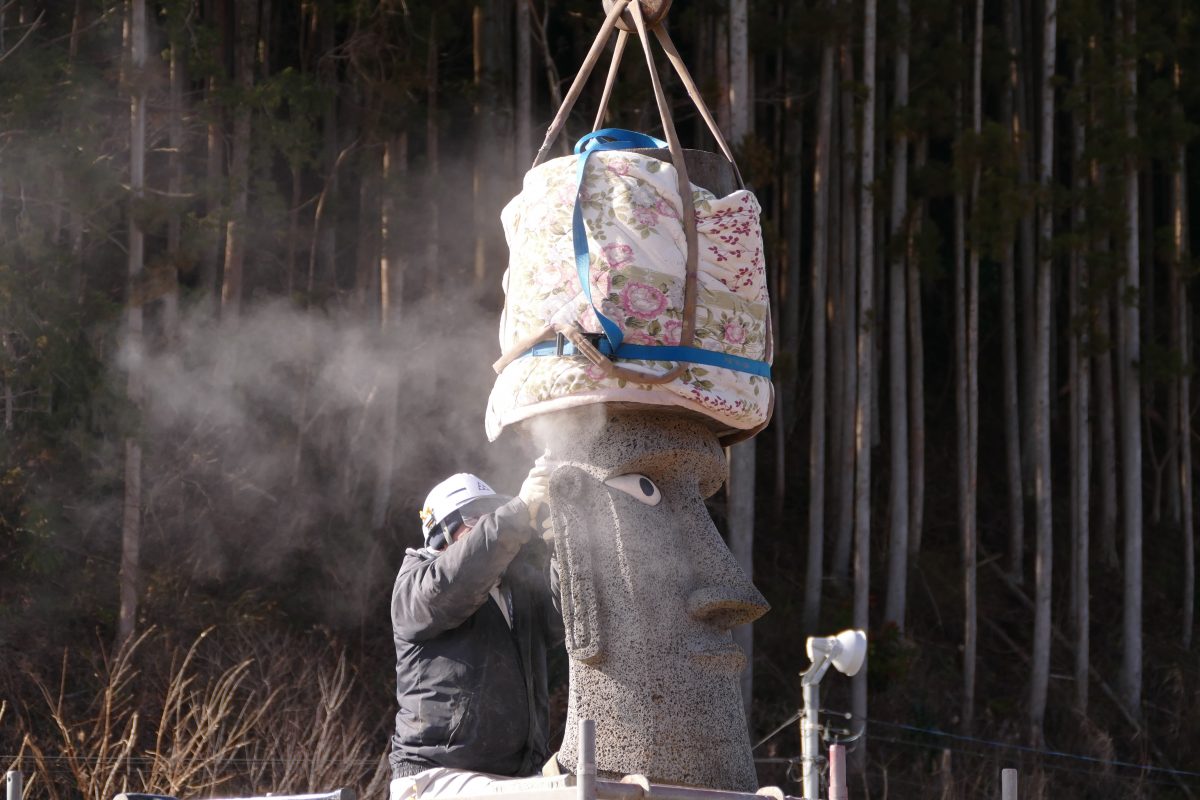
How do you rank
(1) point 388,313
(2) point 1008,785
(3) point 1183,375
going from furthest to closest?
(3) point 1183,375 → (1) point 388,313 → (2) point 1008,785

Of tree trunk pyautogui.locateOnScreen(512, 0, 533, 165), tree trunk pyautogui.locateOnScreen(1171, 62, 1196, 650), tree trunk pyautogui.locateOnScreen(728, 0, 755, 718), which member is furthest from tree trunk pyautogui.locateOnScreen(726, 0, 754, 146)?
tree trunk pyautogui.locateOnScreen(1171, 62, 1196, 650)

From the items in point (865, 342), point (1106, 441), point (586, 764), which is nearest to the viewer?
point (586, 764)

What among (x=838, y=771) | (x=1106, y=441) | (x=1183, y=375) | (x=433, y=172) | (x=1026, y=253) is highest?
(x=433, y=172)

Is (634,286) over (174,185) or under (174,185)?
under

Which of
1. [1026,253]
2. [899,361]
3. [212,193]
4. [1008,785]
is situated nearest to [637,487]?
[1008,785]

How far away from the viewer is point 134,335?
1022 cm

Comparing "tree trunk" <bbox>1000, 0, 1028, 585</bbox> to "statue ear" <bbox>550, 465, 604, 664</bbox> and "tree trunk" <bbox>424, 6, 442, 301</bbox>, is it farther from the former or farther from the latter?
"statue ear" <bbox>550, 465, 604, 664</bbox>

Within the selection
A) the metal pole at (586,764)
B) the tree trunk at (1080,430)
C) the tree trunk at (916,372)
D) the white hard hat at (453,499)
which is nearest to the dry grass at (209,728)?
the white hard hat at (453,499)

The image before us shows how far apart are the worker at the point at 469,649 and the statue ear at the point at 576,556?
2.6 inches

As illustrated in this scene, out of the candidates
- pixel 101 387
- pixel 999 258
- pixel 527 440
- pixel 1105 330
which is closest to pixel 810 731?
pixel 527 440

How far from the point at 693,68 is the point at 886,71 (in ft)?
6.28

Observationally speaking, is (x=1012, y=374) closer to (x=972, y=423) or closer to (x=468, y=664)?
(x=972, y=423)

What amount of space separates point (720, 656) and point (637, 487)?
50 centimetres

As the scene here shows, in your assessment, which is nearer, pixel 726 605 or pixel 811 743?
pixel 811 743
